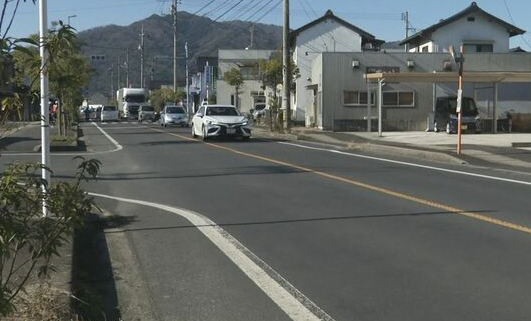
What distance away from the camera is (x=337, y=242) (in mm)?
7719

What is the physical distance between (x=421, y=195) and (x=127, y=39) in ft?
481

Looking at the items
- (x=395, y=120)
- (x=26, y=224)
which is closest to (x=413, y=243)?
(x=26, y=224)

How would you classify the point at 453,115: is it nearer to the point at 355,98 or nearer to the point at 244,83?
the point at 355,98

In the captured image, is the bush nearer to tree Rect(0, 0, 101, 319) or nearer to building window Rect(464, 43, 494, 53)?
tree Rect(0, 0, 101, 319)

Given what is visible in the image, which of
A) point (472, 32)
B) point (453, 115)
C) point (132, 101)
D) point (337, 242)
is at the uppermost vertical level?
point (472, 32)

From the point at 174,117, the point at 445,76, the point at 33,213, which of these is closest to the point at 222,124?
the point at 445,76

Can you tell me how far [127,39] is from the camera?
151 meters

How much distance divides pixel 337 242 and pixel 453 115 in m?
27.9

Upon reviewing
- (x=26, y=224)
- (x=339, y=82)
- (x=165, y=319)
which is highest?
(x=339, y=82)

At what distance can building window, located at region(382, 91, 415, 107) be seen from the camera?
125 ft

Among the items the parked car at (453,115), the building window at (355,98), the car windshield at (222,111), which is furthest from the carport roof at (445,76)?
the car windshield at (222,111)

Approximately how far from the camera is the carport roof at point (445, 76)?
31.7m

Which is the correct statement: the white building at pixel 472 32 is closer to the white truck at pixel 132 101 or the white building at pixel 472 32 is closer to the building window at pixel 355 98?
the building window at pixel 355 98

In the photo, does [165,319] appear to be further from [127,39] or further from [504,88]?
[127,39]
